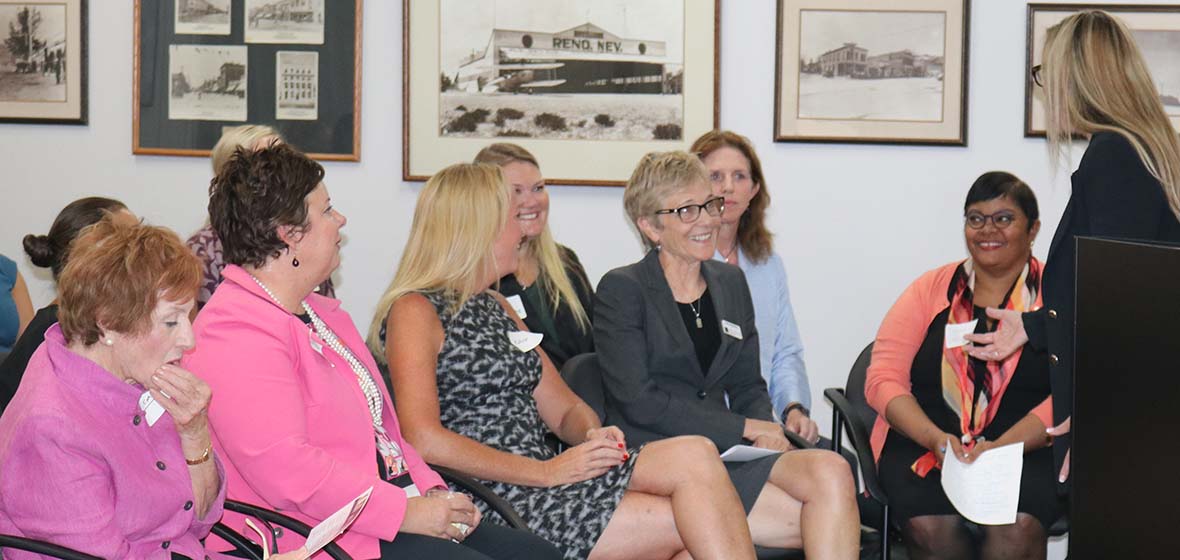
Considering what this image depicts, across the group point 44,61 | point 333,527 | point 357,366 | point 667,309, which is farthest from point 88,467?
point 44,61

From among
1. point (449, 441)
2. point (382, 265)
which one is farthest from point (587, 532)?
point (382, 265)

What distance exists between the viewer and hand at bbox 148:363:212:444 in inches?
86.4

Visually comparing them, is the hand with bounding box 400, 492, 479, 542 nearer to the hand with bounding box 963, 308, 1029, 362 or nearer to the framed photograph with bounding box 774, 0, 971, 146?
the hand with bounding box 963, 308, 1029, 362

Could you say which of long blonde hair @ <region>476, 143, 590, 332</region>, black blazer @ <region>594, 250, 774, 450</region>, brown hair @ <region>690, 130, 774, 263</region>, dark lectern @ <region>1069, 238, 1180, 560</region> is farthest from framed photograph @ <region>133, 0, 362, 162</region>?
dark lectern @ <region>1069, 238, 1180, 560</region>

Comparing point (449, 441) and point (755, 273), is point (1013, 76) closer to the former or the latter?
point (755, 273)

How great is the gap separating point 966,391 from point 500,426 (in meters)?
1.66

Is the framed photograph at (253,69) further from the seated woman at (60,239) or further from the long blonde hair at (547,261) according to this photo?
the seated woman at (60,239)

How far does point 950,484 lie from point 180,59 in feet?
11.2

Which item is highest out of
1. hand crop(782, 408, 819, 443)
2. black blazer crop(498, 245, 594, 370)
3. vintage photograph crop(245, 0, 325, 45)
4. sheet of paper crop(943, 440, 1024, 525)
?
vintage photograph crop(245, 0, 325, 45)

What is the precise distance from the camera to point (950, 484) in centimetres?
364

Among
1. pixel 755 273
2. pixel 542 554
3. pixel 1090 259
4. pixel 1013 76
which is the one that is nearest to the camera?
pixel 1090 259

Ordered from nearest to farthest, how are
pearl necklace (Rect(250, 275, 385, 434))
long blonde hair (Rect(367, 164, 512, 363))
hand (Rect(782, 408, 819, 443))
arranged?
pearl necklace (Rect(250, 275, 385, 434))
long blonde hair (Rect(367, 164, 512, 363))
hand (Rect(782, 408, 819, 443))

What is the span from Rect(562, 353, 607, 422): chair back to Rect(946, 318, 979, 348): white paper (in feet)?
3.75

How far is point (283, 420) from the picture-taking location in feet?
8.34
